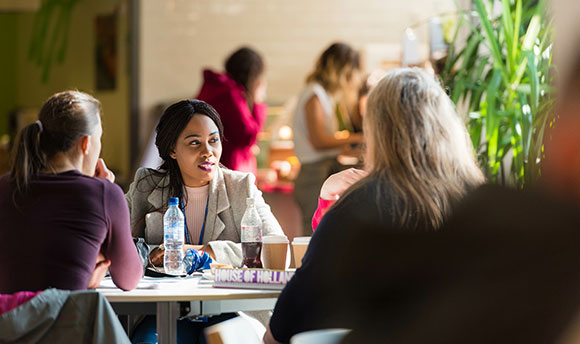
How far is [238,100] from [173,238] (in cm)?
200

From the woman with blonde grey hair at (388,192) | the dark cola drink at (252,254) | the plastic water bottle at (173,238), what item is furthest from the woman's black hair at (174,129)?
the woman with blonde grey hair at (388,192)

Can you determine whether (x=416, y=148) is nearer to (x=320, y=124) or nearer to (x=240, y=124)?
(x=240, y=124)

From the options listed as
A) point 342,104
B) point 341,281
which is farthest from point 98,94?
point 341,281

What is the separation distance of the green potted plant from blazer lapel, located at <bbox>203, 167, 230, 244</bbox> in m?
1.10

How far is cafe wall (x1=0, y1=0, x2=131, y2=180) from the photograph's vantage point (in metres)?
7.43

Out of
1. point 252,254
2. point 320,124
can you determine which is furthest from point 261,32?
point 252,254

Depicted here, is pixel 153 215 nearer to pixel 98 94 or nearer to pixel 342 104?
pixel 342 104

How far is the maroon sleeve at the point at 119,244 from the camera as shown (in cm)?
218

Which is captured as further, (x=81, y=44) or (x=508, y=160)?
(x=81, y=44)

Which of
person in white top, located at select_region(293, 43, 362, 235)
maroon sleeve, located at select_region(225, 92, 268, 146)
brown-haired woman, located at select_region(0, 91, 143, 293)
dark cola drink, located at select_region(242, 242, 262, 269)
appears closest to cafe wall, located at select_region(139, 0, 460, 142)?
person in white top, located at select_region(293, 43, 362, 235)

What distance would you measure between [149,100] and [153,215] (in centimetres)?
442

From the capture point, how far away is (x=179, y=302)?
2186 mm

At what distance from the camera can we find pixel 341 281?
6.26ft

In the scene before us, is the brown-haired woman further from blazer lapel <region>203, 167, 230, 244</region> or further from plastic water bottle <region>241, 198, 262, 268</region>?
blazer lapel <region>203, 167, 230, 244</region>
